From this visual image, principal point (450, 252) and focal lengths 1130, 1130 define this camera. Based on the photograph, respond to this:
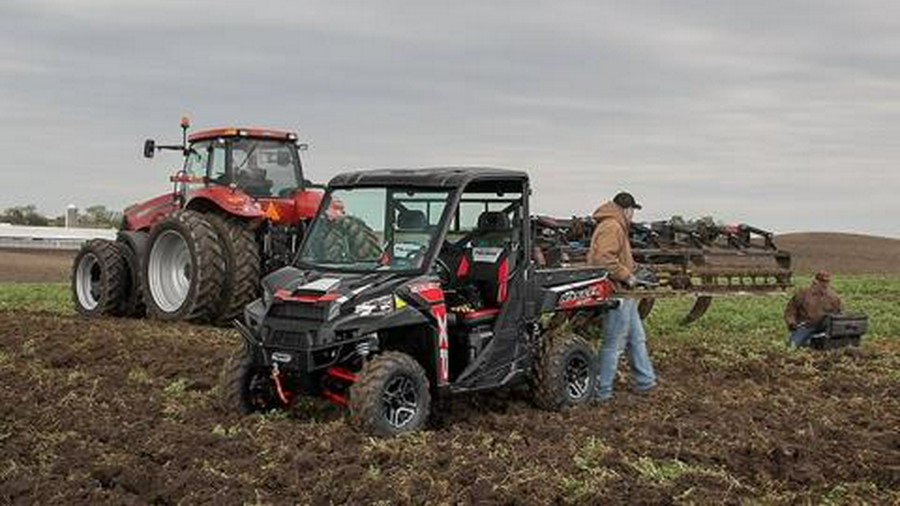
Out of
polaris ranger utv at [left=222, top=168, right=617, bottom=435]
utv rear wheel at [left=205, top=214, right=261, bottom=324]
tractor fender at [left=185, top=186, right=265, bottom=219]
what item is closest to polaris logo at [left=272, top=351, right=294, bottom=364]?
polaris ranger utv at [left=222, top=168, right=617, bottom=435]

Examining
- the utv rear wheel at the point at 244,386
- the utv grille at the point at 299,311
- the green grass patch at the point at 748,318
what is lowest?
the green grass patch at the point at 748,318

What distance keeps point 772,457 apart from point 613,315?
2.99 meters

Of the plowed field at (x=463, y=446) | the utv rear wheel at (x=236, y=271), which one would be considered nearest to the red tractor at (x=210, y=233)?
the utv rear wheel at (x=236, y=271)

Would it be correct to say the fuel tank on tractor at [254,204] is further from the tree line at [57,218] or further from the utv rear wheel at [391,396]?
the tree line at [57,218]

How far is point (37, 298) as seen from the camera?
22.0m

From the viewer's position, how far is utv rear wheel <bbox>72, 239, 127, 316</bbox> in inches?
633

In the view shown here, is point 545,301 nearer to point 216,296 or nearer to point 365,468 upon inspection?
point 365,468

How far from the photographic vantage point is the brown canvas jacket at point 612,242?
9.88 m

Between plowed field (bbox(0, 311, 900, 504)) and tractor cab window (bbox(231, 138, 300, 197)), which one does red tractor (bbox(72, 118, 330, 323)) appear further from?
plowed field (bbox(0, 311, 900, 504))

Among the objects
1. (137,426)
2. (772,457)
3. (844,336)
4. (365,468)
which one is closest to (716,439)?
(772,457)

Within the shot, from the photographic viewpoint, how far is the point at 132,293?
16.2m

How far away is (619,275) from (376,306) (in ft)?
9.65

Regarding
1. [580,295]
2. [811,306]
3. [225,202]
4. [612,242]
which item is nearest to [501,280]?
[580,295]

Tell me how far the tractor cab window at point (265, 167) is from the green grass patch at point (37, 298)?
5025mm
